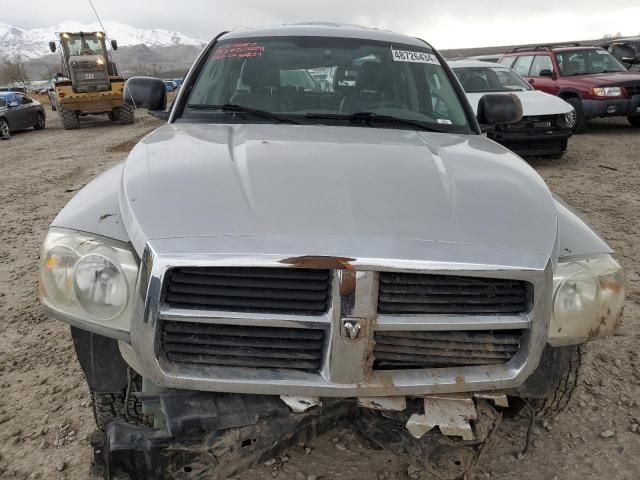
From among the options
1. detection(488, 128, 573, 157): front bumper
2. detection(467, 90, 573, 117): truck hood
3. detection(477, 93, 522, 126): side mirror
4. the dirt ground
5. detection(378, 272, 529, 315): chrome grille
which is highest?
detection(477, 93, 522, 126): side mirror

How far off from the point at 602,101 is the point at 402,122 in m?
9.51

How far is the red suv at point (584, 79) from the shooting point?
1050 centimetres

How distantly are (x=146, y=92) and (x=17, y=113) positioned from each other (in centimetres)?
1472

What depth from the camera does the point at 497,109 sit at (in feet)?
10.7

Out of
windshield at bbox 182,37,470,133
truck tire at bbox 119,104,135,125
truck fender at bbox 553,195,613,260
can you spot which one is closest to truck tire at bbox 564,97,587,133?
windshield at bbox 182,37,470,133

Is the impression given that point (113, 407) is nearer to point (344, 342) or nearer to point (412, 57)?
point (344, 342)

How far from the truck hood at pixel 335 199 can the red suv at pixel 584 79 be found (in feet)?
31.7

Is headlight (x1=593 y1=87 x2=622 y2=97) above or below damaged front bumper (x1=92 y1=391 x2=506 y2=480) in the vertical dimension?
above

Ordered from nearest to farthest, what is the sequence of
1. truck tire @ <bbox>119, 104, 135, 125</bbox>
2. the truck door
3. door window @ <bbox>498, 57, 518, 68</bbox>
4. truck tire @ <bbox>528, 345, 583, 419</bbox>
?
1. truck tire @ <bbox>528, 345, 583, 419</bbox>
2. the truck door
3. door window @ <bbox>498, 57, 518, 68</bbox>
4. truck tire @ <bbox>119, 104, 135, 125</bbox>

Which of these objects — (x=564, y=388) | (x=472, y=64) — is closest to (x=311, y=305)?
(x=564, y=388)

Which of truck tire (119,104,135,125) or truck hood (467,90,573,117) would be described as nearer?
truck hood (467,90,573,117)

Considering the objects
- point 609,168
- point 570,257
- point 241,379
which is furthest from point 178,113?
point 609,168

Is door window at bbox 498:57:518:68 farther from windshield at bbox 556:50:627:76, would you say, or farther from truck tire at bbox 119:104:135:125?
truck tire at bbox 119:104:135:125

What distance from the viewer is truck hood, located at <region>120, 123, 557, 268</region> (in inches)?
61.1
